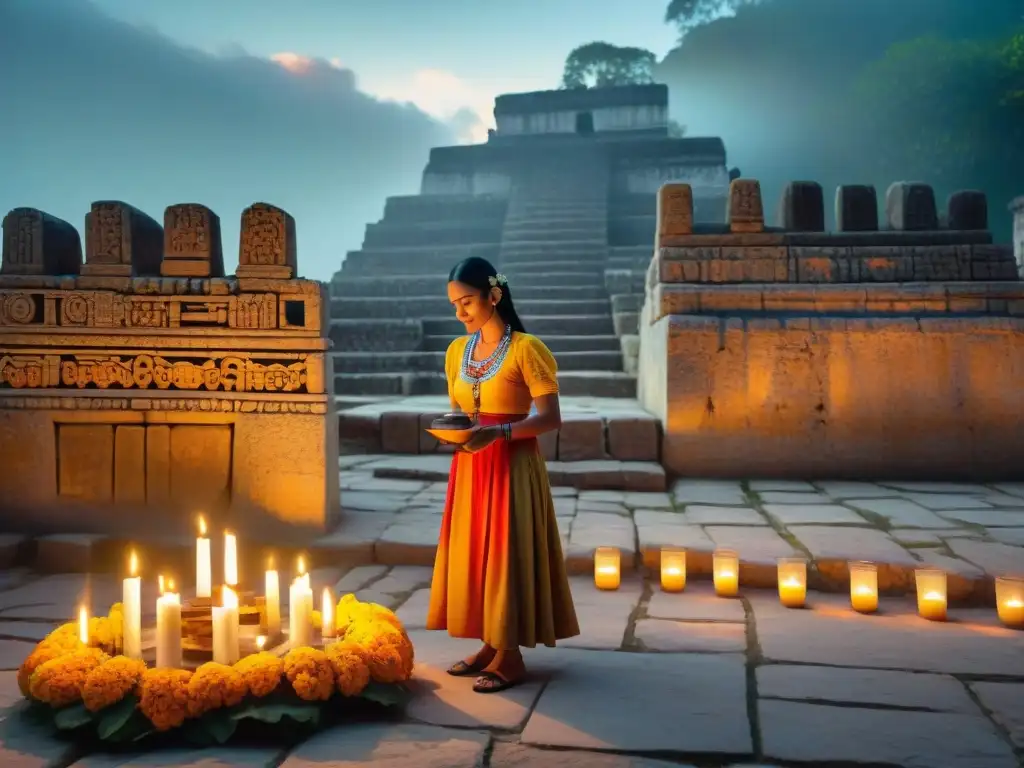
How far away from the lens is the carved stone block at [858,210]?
680 cm

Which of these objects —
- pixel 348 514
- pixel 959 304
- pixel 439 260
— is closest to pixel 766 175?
pixel 439 260

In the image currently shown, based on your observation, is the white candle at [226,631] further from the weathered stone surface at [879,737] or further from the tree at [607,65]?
the tree at [607,65]

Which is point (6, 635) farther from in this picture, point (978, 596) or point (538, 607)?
point (978, 596)

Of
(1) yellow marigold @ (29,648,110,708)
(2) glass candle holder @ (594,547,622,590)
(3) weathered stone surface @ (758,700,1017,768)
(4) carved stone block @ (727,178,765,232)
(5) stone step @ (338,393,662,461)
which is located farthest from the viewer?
(4) carved stone block @ (727,178,765,232)

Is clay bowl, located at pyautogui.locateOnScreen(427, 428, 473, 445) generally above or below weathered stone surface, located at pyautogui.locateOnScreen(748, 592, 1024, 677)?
above

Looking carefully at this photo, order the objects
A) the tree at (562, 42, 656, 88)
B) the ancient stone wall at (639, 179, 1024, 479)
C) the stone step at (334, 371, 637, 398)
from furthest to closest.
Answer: the tree at (562, 42, 656, 88) < the stone step at (334, 371, 637, 398) < the ancient stone wall at (639, 179, 1024, 479)

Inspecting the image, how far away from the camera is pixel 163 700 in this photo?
2244mm

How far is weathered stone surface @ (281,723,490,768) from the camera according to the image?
2.08 meters

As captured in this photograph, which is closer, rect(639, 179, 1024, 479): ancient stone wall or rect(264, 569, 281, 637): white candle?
rect(264, 569, 281, 637): white candle

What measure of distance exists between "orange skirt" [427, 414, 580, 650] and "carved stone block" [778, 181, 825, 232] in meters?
5.05

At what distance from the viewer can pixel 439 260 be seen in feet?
52.3

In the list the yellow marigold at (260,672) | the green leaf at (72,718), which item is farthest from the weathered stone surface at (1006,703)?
the green leaf at (72,718)

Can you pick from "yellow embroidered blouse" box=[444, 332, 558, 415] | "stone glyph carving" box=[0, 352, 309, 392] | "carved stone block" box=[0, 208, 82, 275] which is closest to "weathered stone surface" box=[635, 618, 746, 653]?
"yellow embroidered blouse" box=[444, 332, 558, 415]

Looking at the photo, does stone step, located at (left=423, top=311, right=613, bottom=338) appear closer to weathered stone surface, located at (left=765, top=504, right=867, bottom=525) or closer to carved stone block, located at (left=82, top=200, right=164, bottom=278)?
weathered stone surface, located at (left=765, top=504, right=867, bottom=525)
